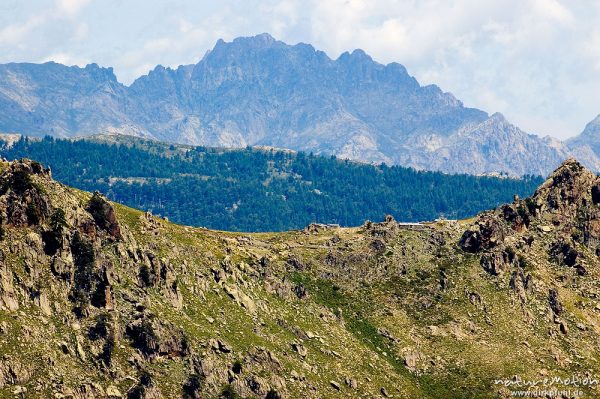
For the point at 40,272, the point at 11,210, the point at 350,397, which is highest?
the point at 11,210

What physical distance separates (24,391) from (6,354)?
22.3 ft

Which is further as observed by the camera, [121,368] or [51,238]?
[51,238]

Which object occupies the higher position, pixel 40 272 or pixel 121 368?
pixel 40 272

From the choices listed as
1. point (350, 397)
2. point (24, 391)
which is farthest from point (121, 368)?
point (350, 397)

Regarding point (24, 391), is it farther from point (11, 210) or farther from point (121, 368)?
point (11, 210)

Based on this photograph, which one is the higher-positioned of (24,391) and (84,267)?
(84,267)

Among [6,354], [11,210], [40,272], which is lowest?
[6,354]

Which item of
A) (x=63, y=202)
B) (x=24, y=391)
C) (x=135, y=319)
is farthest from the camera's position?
(x=63, y=202)

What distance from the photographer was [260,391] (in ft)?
591

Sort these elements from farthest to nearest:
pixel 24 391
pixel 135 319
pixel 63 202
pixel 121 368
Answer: pixel 63 202
pixel 135 319
pixel 121 368
pixel 24 391

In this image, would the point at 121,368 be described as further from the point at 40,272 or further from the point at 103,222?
the point at 103,222

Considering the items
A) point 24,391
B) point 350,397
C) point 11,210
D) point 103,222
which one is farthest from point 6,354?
point 350,397

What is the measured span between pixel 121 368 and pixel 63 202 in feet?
131

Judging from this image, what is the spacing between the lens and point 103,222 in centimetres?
19562
